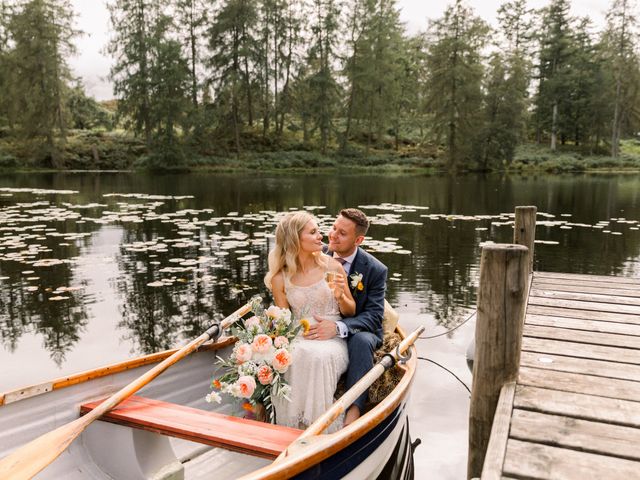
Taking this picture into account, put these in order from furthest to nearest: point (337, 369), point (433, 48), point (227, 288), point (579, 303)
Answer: point (433, 48) < point (227, 288) < point (579, 303) < point (337, 369)

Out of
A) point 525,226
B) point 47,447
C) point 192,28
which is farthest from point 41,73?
point 47,447

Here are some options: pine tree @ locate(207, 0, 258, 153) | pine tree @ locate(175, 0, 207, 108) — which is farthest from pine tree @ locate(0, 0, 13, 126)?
pine tree @ locate(207, 0, 258, 153)

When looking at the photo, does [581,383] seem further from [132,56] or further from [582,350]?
[132,56]

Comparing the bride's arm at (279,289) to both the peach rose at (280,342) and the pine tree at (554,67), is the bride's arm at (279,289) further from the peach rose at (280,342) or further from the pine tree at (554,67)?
the pine tree at (554,67)

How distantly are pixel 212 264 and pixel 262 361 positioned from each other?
247 inches

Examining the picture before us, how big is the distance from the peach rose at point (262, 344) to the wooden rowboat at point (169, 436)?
42 cm

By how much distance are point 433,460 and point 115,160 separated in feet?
126

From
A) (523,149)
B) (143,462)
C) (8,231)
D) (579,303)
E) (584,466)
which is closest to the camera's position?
(584,466)

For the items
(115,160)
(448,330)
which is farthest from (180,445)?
(115,160)

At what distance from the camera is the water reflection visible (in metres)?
6.91

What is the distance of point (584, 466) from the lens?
2.51m

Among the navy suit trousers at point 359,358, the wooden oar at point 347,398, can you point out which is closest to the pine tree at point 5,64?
the navy suit trousers at point 359,358

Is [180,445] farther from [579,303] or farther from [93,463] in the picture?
[579,303]

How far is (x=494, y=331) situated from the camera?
3.10m
